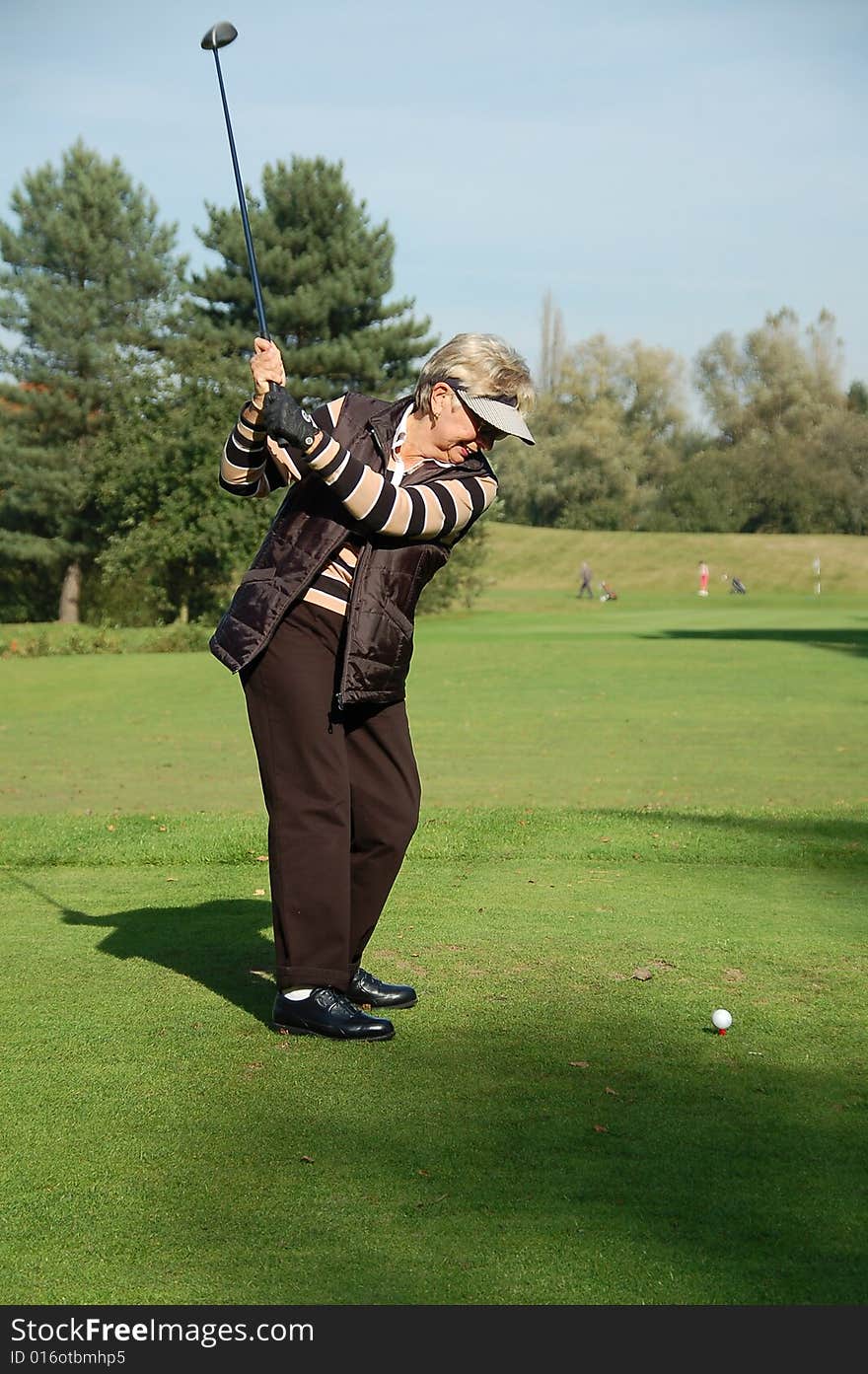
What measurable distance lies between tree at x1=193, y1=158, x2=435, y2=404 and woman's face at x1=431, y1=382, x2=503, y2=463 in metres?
48.8

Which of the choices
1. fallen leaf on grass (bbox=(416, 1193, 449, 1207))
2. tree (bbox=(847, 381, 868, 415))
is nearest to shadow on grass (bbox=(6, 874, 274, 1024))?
fallen leaf on grass (bbox=(416, 1193, 449, 1207))

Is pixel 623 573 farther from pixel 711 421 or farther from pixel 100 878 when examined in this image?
pixel 100 878

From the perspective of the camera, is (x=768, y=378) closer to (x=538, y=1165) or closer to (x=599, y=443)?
(x=599, y=443)

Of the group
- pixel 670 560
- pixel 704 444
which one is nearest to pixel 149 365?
pixel 670 560

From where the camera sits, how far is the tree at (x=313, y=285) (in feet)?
174

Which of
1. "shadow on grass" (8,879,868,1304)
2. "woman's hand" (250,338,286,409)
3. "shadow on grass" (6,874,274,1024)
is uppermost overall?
"woman's hand" (250,338,286,409)

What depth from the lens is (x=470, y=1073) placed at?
14.3 ft

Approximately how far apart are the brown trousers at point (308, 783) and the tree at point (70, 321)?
5020cm

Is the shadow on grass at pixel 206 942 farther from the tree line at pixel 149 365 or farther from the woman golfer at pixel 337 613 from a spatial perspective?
the tree line at pixel 149 365

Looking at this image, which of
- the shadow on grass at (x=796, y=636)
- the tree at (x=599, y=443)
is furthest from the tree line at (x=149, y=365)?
the tree at (x=599, y=443)

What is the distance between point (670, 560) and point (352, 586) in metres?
78.9

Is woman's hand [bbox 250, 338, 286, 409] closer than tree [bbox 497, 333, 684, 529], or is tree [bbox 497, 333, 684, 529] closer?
woman's hand [bbox 250, 338, 286, 409]

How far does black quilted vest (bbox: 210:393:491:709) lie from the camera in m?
4.88

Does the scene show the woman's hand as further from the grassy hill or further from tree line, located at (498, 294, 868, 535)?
tree line, located at (498, 294, 868, 535)
